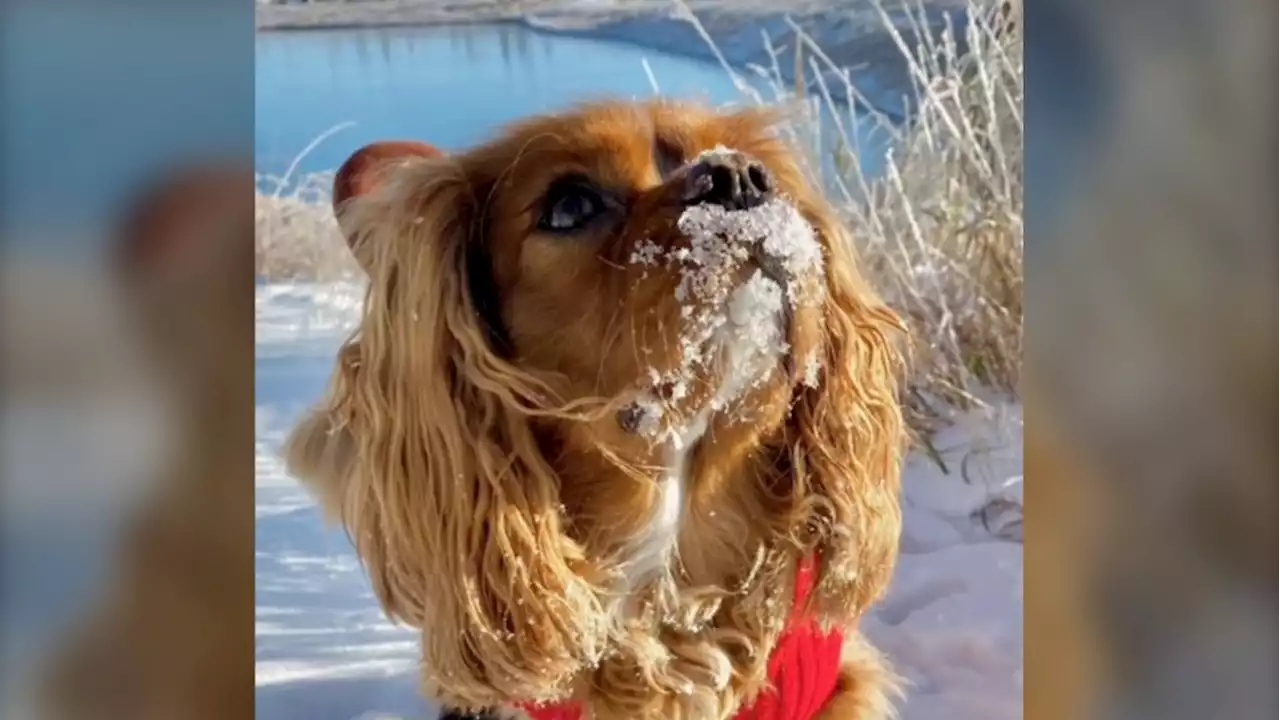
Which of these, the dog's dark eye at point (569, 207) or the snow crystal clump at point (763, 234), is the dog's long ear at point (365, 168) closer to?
the dog's dark eye at point (569, 207)

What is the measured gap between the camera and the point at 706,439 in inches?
32.8

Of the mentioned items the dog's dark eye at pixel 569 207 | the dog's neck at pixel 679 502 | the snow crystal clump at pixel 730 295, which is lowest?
the dog's neck at pixel 679 502

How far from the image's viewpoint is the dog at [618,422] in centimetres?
81

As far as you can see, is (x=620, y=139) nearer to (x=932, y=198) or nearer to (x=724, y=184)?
(x=724, y=184)

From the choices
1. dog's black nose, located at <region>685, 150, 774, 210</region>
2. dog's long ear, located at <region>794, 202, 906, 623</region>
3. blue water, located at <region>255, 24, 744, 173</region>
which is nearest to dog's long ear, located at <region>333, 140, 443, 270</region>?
blue water, located at <region>255, 24, 744, 173</region>

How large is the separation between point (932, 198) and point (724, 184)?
24cm

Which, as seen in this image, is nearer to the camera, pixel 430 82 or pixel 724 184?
pixel 724 184

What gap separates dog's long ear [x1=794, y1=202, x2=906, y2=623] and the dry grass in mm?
44

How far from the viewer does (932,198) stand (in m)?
0.94

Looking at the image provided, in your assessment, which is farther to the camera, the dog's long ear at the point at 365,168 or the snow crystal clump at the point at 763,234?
the dog's long ear at the point at 365,168
